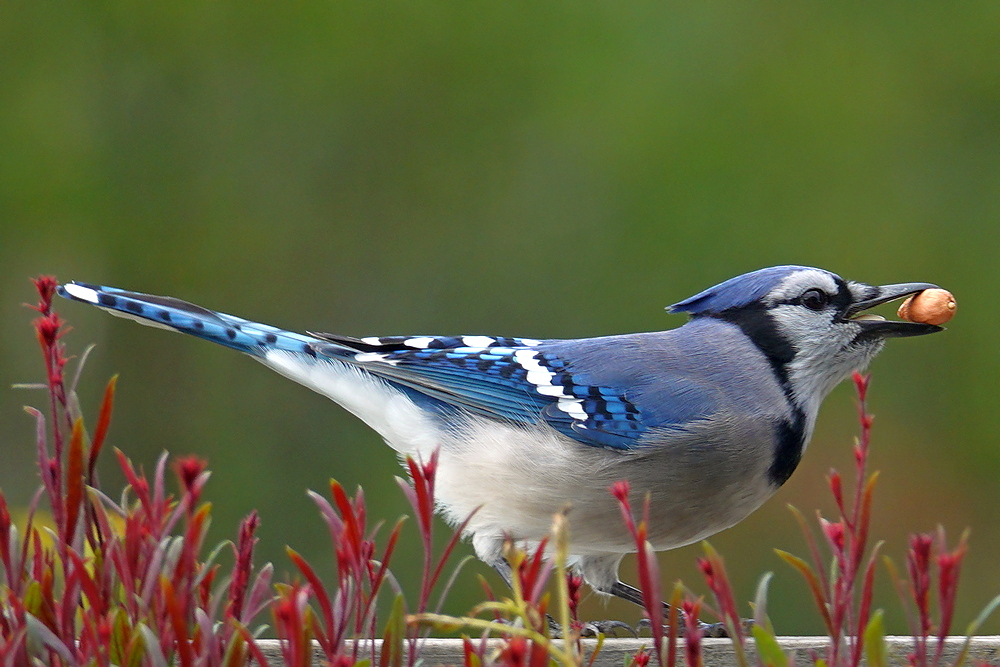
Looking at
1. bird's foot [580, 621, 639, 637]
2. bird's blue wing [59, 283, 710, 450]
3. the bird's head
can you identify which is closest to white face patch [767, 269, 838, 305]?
the bird's head

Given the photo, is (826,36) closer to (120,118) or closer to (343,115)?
(343,115)

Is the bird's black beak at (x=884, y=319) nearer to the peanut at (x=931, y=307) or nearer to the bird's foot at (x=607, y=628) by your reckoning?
the peanut at (x=931, y=307)

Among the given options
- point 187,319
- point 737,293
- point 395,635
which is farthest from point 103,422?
point 737,293

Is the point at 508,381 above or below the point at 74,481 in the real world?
above

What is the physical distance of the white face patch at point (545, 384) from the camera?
2062 millimetres

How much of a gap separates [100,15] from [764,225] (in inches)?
107

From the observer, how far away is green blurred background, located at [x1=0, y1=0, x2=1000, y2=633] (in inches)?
170

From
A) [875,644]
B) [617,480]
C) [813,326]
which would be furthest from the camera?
[813,326]

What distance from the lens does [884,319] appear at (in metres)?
2.06

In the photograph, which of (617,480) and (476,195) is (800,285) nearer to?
(617,480)

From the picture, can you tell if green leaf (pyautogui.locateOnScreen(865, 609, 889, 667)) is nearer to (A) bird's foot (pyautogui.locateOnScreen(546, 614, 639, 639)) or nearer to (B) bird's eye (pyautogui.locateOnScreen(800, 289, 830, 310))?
(A) bird's foot (pyautogui.locateOnScreen(546, 614, 639, 639))

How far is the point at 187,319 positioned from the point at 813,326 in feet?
3.72

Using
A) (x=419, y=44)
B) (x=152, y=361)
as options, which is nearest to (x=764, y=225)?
(x=419, y=44)

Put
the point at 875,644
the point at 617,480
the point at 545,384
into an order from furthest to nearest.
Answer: the point at 545,384
the point at 617,480
the point at 875,644
